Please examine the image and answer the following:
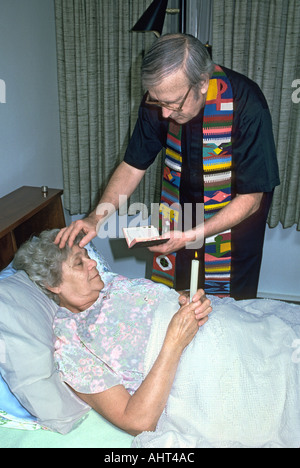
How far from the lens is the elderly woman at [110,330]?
4.41 ft

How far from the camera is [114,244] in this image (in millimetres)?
3297

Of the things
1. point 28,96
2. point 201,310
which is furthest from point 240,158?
point 28,96

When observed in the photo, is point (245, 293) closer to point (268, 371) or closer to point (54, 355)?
point (268, 371)

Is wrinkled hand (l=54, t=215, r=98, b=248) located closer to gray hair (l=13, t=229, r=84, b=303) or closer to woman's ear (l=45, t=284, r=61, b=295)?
gray hair (l=13, t=229, r=84, b=303)

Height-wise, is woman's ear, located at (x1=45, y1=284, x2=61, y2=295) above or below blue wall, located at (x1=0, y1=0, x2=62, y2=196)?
below

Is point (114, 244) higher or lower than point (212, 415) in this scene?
lower

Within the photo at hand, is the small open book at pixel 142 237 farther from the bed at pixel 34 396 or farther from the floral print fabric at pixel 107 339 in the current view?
the bed at pixel 34 396

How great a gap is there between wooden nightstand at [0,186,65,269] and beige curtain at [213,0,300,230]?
1287 mm

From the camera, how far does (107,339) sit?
153cm

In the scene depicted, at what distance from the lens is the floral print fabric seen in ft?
4.65

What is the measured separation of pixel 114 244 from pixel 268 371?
6.63 ft

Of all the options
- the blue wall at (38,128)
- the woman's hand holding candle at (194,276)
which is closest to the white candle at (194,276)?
the woman's hand holding candle at (194,276)

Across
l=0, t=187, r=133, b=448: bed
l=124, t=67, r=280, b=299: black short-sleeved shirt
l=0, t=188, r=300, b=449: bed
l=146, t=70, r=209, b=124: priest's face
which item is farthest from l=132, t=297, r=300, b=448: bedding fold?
l=146, t=70, r=209, b=124: priest's face

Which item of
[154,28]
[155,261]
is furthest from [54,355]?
[154,28]
